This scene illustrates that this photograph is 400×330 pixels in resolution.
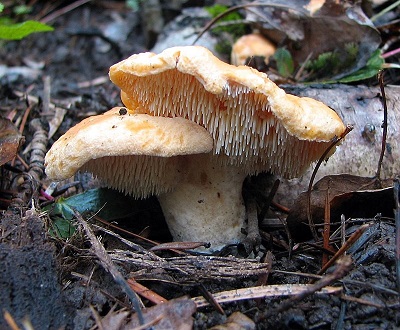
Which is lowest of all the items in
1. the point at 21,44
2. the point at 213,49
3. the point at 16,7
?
the point at 21,44

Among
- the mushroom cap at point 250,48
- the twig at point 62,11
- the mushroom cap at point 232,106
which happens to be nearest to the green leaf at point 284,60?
the mushroom cap at point 250,48

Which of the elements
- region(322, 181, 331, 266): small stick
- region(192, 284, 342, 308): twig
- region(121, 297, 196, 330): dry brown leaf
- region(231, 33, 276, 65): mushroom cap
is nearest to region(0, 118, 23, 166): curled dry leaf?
region(121, 297, 196, 330): dry brown leaf

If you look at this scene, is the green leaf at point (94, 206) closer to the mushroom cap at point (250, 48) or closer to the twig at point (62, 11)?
the mushroom cap at point (250, 48)

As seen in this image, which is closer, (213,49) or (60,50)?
(213,49)

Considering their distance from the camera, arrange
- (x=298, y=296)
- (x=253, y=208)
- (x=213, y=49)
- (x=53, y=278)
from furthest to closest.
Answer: (x=213, y=49)
(x=253, y=208)
(x=53, y=278)
(x=298, y=296)

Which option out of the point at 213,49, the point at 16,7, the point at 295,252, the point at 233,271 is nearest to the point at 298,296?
the point at 233,271

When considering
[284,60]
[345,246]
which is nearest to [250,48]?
[284,60]

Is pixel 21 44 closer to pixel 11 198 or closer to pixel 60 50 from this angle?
pixel 60 50
